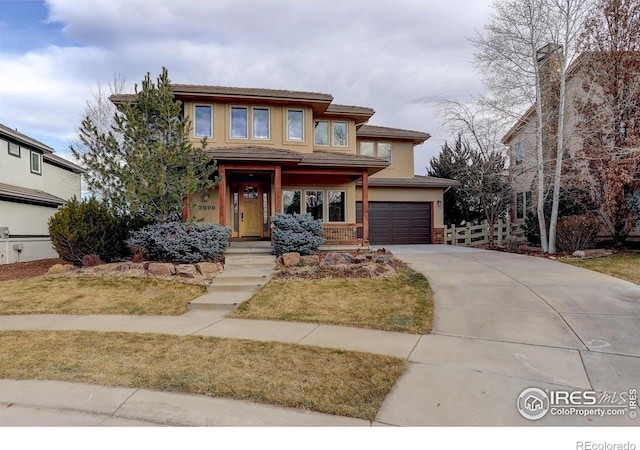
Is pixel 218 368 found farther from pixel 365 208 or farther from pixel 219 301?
pixel 365 208

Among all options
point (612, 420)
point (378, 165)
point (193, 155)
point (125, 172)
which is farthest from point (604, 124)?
point (125, 172)

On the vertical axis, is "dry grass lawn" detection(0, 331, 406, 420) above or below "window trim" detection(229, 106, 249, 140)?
below

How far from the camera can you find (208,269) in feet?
33.2

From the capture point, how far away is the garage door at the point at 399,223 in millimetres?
18906

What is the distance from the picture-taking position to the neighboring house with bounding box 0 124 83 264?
14.8 metres

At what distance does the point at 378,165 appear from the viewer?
13.9 m

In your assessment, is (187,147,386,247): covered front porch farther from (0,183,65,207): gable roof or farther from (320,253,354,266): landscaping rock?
(0,183,65,207): gable roof

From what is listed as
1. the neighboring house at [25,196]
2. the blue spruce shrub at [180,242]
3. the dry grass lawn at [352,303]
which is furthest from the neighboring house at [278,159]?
the neighboring house at [25,196]

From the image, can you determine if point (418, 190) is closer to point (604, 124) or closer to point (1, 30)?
point (604, 124)

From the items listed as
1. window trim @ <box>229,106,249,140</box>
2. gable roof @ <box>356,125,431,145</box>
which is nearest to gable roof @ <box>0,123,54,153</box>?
window trim @ <box>229,106,249,140</box>

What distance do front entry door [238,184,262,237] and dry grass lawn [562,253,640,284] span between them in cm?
1097

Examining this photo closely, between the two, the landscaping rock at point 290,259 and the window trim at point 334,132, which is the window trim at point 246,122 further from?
the landscaping rock at point 290,259
